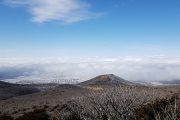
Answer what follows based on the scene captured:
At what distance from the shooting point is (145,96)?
26859mm

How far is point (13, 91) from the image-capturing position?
93.8 meters

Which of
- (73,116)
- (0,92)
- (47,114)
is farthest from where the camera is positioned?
(0,92)

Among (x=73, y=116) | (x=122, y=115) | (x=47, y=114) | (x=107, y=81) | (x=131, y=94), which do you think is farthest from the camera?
(x=107, y=81)

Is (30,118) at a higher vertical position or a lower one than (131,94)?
lower

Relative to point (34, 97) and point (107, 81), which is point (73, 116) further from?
point (107, 81)

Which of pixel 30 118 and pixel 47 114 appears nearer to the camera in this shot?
pixel 30 118

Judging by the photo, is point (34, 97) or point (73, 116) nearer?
point (73, 116)

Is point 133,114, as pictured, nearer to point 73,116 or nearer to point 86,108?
point 86,108

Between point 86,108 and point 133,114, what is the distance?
426 cm

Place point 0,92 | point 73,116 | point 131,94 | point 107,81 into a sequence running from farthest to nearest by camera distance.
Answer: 1. point 107,81
2. point 0,92
3. point 73,116
4. point 131,94

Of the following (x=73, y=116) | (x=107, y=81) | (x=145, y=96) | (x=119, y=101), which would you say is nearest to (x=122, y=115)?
(x=119, y=101)

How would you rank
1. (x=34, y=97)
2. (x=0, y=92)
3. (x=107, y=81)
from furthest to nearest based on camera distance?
(x=107, y=81), (x=0, y=92), (x=34, y=97)

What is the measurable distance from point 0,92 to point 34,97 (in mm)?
22973

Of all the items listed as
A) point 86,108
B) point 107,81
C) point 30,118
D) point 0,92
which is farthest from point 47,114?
point 107,81
